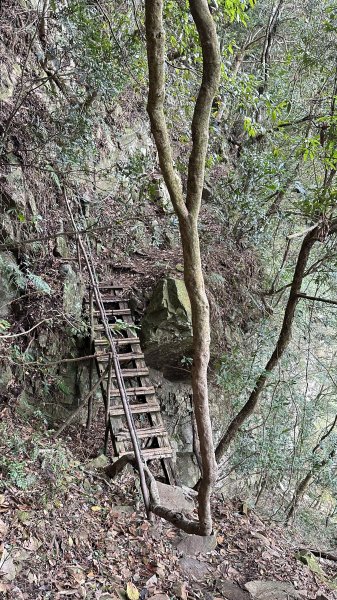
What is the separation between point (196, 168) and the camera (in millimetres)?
2656

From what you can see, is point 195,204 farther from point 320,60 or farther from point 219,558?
point 320,60

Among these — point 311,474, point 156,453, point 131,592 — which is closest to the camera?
point 131,592

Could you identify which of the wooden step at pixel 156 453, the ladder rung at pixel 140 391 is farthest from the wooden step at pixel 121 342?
the wooden step at pixel 156 453

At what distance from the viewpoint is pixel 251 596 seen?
364 cm

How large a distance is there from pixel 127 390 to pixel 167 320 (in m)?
1.26

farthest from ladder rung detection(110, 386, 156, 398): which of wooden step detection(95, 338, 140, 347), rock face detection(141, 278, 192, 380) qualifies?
rock face detection(141, 278, 192, 380)

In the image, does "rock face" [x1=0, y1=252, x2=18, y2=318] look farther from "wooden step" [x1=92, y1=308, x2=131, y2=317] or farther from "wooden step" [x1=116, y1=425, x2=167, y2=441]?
"wooden step" [x1=116, y1=425, x2=167, y2=441]

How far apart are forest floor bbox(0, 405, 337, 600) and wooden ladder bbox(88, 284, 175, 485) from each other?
417 mm

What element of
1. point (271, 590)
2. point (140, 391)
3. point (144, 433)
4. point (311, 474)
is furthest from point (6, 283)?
point (311, 474)

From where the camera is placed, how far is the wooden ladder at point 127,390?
5.04m

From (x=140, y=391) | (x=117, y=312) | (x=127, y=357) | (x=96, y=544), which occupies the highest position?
(x=117, y=312)

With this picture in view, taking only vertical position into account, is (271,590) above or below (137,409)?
below

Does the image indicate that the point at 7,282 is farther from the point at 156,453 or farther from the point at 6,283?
the point at 156,453

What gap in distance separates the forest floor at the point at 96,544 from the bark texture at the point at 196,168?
33.5 inches
